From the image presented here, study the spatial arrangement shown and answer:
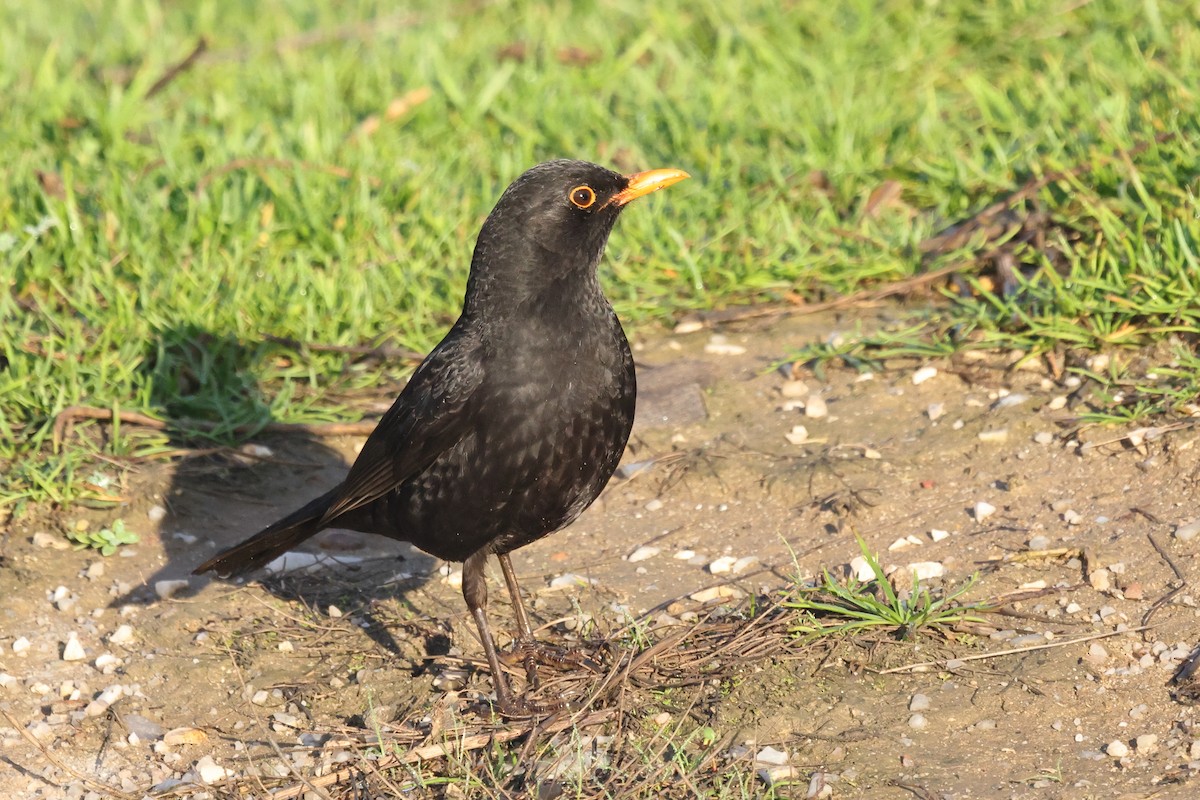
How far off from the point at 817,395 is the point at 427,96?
11.2 ft

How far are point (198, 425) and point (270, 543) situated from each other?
1252mm

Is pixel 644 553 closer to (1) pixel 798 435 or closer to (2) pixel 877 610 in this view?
(1) pixel 798 435

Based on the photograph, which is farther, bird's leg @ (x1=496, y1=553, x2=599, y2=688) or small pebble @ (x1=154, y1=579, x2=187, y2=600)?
small pebble @ (x1=154, y1=579, x2=187, y2=600)

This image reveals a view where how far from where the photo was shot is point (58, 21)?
9453 millimetres

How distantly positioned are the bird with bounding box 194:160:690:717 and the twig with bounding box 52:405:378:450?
1.18 m

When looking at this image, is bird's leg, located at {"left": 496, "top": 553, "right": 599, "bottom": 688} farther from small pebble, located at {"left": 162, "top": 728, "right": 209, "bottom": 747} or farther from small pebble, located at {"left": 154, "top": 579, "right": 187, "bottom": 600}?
small pebble, located at {"left": 154, "top": 579, "right": 187, "bottom": 600}

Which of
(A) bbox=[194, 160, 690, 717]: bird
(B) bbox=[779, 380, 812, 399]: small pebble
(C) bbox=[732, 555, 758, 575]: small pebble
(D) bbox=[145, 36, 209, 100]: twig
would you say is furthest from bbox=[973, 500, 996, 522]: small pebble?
(D) bbox=[145, 36, 209, 100]: twig

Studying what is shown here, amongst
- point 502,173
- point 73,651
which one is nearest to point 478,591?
point 73,651

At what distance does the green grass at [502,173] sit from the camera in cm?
566

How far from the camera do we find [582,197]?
430cm

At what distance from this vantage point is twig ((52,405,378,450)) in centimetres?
548

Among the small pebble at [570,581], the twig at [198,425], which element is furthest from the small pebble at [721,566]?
the twig at [198,425]

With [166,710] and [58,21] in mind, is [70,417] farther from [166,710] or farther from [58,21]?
[58,21]

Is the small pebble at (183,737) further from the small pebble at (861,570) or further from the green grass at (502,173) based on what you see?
the small pebble at (861,570)
